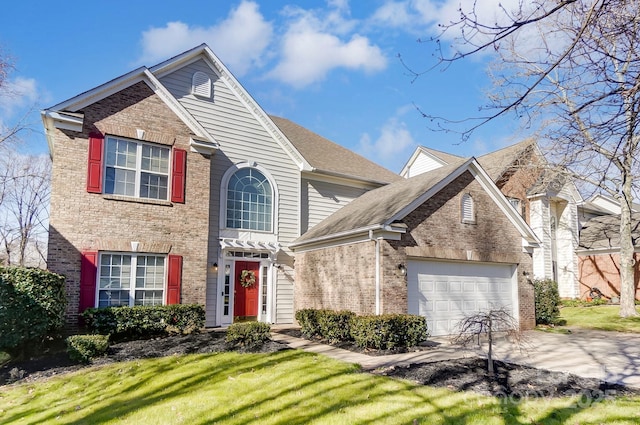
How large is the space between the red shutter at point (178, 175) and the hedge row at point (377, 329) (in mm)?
5805

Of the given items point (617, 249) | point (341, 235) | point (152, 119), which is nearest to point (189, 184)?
point (152, 119)

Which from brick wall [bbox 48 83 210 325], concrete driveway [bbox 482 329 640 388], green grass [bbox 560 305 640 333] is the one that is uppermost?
brick wall [bbox 48 83 210 325]

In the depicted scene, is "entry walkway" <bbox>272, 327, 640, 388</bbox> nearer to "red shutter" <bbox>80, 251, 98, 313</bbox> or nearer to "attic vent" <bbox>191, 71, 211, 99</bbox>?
"red shutter" <bbox>80, 251, 98, 313</bbox>

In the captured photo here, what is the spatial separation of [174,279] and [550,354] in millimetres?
10121

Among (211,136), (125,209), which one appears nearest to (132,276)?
(125,209)

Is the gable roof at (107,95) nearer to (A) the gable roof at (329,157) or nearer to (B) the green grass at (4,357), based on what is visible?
(A) the gable roof at (329,157)

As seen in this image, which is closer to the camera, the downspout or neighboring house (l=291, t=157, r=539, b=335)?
the downspout

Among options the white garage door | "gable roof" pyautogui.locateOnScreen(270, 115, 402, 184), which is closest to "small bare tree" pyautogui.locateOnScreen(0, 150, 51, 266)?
"gable roof" pyautogui.locateOnScreen(270, 115, 402, 184)

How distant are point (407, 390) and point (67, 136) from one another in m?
10.8

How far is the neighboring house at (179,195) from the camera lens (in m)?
11.7

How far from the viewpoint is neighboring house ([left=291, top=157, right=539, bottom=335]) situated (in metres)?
12.1

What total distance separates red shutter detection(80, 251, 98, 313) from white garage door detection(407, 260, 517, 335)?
28.3 ft

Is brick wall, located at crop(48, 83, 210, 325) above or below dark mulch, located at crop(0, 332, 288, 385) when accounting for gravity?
above

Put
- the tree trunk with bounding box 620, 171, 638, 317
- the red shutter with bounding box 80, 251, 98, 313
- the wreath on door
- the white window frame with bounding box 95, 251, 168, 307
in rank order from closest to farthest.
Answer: the red shutter with bounding box 80, 251, 98, 313 → the white window frame with bounding box 95, 251, 168, 307 → the wreath on door → the tree trunk with bounding box 620, 171, 638, 317
